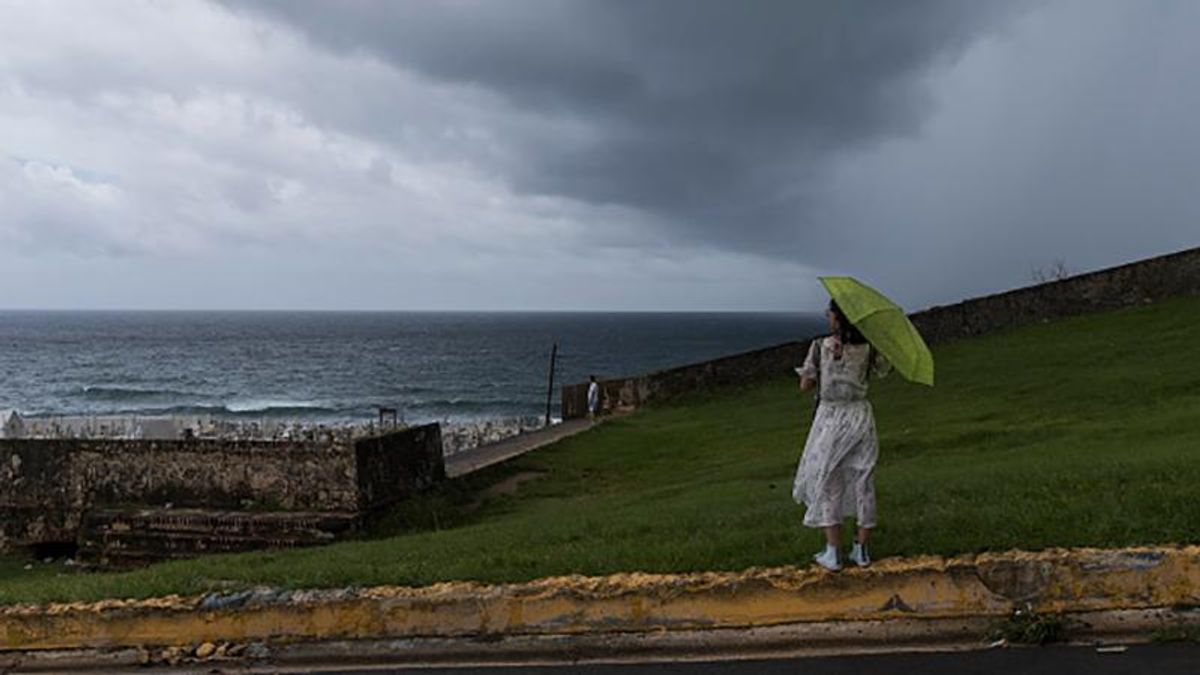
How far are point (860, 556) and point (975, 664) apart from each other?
36.7 inches

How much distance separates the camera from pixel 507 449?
1945 centimetres

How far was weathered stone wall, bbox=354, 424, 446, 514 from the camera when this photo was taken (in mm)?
12906

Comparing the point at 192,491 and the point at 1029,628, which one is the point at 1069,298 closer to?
the point at 192,491

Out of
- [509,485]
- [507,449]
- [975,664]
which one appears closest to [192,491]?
[509,485]

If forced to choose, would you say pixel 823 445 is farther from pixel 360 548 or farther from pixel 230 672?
pixel 360 548

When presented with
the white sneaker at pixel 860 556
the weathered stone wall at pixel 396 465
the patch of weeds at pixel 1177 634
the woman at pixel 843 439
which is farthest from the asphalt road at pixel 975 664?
the weathered stone wall at pixel 396 465

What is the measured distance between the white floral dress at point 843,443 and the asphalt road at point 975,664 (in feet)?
2.94

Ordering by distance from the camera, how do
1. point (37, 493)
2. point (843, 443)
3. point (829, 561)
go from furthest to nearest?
point (37, 493), point (843, 443), point (829, 561)

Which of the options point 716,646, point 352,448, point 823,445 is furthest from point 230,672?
point 352,448

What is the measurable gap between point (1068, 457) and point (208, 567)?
7310 millimetres

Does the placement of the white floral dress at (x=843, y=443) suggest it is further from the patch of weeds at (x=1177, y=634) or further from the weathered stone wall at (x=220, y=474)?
the weathered stone wall at (x=220, y=474)

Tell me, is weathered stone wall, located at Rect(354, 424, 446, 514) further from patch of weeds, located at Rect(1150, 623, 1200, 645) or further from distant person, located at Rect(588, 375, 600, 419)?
distant person, located at Rect(588, 375, 600, 419)

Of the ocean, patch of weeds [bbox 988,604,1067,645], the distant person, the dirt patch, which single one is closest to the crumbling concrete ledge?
patch of weeds [bbox 988,604,1067,645]

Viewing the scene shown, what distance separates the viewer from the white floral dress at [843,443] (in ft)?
17.4
